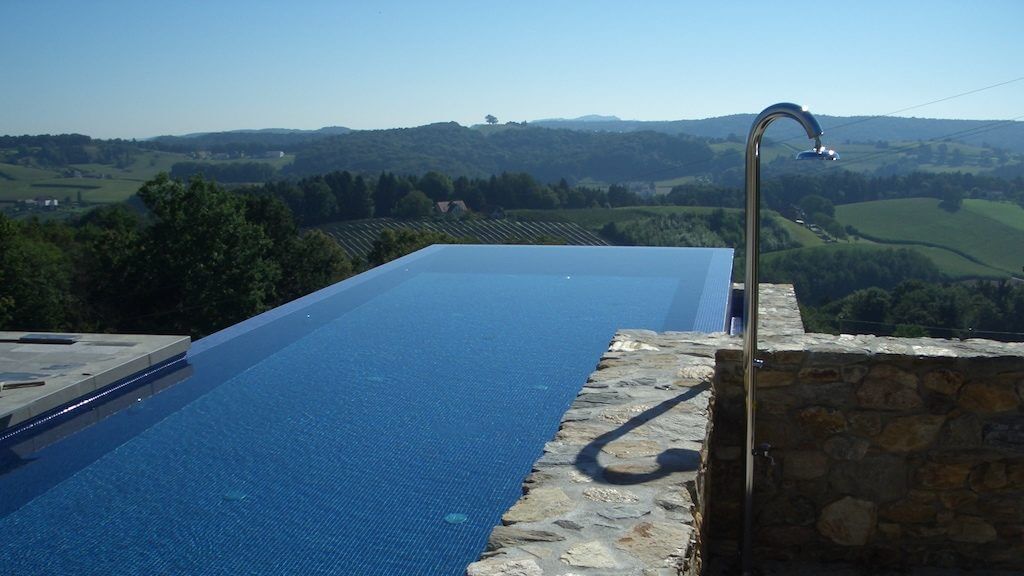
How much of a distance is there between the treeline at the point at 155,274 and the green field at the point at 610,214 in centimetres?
1071

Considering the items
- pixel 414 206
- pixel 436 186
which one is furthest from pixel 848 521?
pixel 436 186

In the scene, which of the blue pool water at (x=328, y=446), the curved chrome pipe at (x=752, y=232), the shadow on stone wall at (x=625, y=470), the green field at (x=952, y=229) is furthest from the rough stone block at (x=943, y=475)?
the green field at (x=952, y=229)

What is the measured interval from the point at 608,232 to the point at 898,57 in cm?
803

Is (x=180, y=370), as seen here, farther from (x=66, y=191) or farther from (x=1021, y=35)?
(x=66, y=191)

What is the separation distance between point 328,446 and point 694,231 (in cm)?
1608

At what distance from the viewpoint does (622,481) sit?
5.75ft

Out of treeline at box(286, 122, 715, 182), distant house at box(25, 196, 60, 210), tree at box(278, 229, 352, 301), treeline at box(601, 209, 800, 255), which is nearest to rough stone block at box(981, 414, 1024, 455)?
treeline at box(601, 209, 800, 255)

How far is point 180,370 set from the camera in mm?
5062

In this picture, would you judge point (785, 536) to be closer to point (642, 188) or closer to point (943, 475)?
point (943, 475)

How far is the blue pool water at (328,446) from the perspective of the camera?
9.14 ft

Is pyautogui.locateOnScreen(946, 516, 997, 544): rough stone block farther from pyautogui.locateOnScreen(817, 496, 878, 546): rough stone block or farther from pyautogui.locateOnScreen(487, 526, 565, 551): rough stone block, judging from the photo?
pyautogui.locateOnScreen(487, 526, 565, 551): rough stone block

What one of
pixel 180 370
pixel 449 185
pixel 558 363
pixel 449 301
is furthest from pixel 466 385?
pixel 449 185

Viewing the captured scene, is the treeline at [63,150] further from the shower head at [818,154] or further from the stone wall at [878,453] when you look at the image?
the shower head at [818,154]

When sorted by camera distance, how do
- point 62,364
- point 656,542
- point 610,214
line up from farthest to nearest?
1. point 610,214
2. point 62,364
3. point 656,542
